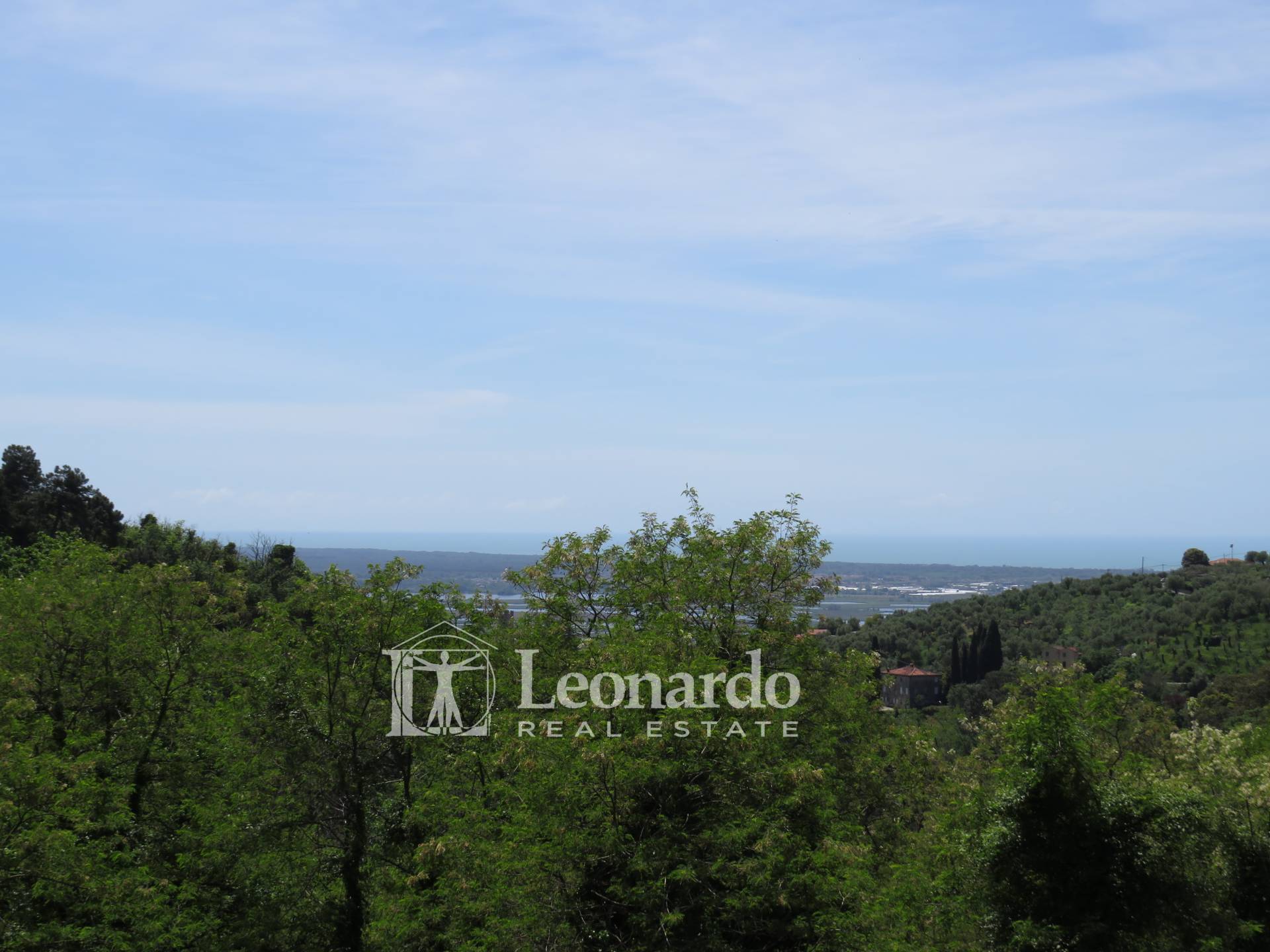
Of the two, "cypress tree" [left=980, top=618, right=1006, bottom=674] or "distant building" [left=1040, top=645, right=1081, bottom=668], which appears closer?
"distant building" [left=1040, top=645, right=1081, bottom=668]

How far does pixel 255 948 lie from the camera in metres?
16.4

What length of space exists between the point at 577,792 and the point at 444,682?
5476mm

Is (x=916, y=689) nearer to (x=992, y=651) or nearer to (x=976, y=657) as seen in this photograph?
(x=976, y=657)

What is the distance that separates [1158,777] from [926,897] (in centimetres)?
435

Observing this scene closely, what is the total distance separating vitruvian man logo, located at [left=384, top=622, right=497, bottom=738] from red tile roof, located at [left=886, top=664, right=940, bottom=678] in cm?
7163

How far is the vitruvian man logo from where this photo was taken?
1792 cm

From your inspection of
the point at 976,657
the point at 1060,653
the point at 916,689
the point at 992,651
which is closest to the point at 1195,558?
the point at 992,651

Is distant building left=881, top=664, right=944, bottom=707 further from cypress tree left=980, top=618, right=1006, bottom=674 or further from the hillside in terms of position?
cypress tree left=980, top=618, right=1006, bottom=674

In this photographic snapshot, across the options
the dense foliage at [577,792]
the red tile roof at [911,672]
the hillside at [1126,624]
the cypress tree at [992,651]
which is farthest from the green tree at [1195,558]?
the dense foliage at [577,792]

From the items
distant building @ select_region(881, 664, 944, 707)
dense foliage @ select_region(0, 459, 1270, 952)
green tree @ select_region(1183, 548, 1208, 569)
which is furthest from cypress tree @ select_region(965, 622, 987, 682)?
dense foliage @ select_region(0, 459, 1270, 952)

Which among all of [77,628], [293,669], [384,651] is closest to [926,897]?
[384,651]

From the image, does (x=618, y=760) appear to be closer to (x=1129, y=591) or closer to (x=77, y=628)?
(x=77, y=628)

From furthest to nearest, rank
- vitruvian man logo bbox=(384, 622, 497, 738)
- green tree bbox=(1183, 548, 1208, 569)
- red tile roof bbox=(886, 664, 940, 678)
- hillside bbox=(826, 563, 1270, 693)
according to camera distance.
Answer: green tree bbox=(1183, 548, 1208, 569) < red tile roof bbox=(886, 664, 940, 678) < hillside bbox=(826, 563, 1270, 693) < vitruvian man logo bbox=(384, 622, 497, 738)

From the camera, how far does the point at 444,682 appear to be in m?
18.3
